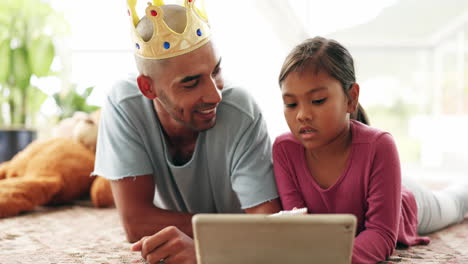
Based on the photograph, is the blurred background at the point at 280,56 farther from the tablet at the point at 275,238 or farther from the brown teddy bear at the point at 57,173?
the tablet at the point at 275,238

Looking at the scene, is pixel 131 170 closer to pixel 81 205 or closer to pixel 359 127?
pixel 359 127

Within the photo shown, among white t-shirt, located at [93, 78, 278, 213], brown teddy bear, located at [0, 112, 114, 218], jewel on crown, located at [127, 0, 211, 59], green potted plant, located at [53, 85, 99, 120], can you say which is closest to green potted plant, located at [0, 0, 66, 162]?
green potted plant, located at [53, 85, 99, 120]

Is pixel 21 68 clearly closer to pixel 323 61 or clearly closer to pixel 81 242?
pixel 81 242

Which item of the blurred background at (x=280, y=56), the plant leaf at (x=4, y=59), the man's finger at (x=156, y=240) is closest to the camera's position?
the man's finger at (x=156, y=240)

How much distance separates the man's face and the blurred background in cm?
42

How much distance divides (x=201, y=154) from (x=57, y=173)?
947 millimetres

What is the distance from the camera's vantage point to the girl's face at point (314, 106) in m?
1.15

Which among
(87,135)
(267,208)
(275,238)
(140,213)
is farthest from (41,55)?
(275,238)

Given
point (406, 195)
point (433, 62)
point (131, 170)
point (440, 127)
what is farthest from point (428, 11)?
point (131, 170)

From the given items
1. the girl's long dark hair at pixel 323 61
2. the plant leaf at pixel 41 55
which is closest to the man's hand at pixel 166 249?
the girl's long dark hair at pixel 323 61

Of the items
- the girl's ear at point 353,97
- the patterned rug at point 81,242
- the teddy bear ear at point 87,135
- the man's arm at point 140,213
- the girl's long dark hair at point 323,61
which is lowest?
the patterned rug at point 81,242

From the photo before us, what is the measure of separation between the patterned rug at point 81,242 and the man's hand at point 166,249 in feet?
0.45

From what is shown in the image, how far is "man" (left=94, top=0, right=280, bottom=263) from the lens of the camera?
128cm

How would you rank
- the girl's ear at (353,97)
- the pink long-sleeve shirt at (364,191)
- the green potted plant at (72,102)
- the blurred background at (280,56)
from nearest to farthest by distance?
the pink long-sleeve shirt at (364,191), the girl's ear at (353,97), the blurred background at (280,56), the green potted plant at (72,102)
